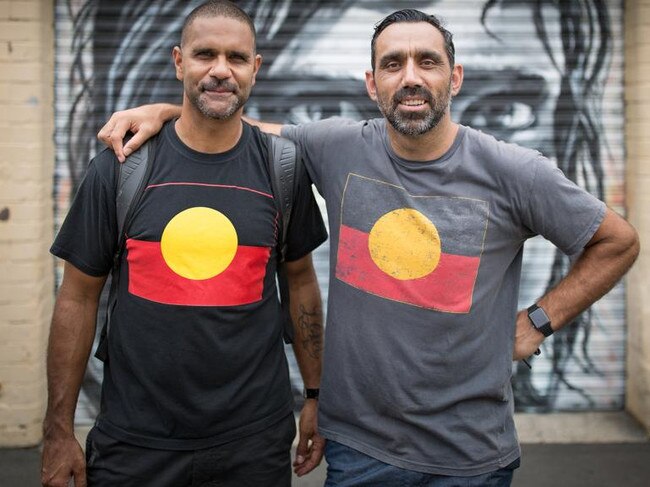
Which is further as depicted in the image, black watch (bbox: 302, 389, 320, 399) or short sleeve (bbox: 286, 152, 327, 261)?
black watch (bbox: 302, 389, 320, 399)

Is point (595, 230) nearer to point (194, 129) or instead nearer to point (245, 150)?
point (245, 150)

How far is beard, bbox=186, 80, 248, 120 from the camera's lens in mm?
2607

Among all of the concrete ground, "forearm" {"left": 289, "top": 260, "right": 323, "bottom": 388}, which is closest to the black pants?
"forearm" {"left": 289, "top": 260, "right": 323, "bottom": 388}

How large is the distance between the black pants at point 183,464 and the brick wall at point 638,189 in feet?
10.2

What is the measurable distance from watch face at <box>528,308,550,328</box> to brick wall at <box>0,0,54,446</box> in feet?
9.99

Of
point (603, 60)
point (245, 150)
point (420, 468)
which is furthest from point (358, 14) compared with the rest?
point (420, 468)

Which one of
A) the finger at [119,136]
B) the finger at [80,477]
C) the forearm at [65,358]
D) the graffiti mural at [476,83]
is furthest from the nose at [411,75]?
the graffiti mural at [476,83]

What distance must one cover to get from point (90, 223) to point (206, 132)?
1.59ft

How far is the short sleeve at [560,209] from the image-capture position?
2.57 m

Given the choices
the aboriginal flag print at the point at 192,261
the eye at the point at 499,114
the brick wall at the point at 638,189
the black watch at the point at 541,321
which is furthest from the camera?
the eye at the point at 499,114

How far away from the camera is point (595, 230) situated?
8.61 feet

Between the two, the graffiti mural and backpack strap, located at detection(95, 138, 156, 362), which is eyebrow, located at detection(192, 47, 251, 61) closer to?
backpack strap, located at detection(95, 138, 156, 362)

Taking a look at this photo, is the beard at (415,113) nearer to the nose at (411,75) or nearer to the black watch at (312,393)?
the nose at (411,75)

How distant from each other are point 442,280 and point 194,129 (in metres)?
0.97
